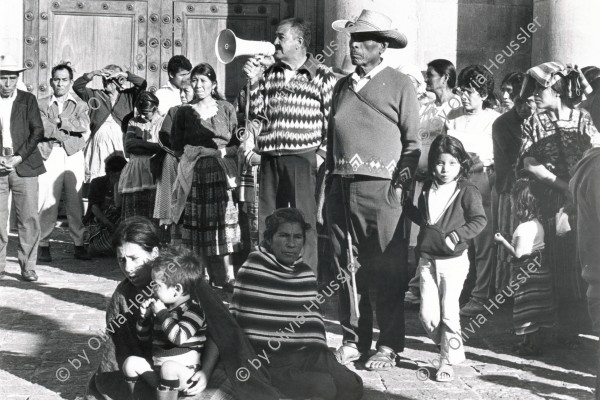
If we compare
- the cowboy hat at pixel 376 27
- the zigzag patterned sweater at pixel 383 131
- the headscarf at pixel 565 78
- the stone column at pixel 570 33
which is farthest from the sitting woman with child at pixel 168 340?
the stone column at pixel 570 33

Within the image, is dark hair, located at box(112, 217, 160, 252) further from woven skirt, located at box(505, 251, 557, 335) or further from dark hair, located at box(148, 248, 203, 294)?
woven skirt, located at box(505, 251, 557, 335)

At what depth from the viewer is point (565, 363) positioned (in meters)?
6.64

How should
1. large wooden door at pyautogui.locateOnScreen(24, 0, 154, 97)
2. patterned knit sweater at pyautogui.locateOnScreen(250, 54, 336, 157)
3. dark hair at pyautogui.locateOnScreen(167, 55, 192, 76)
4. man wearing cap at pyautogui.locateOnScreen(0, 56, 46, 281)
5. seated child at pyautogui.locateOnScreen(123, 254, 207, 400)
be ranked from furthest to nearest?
large wooden door at pyautogui.locateOnScreen(24, 0, 154, 97)
dark hair at pyautogui.locateOnScreen(167, 55, 192, 76)
man wearing cap at pyautogui.locateOnScreen(0, 56, 46, 281)
patterned knit sweater at pyautogui.locateOnScreen(250, 54, 336, 157)
seated child at pyautogui.locateOnScreen(123, 254, 207, 400)

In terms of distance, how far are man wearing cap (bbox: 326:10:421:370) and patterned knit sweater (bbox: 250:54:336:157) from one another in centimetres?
70

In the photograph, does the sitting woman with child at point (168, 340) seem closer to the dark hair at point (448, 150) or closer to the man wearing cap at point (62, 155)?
the dark hair at point (448, 150)

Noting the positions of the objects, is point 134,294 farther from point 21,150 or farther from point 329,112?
point 21,150

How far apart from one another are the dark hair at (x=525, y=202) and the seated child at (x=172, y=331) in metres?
2.58

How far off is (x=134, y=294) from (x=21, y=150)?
14.1 ft

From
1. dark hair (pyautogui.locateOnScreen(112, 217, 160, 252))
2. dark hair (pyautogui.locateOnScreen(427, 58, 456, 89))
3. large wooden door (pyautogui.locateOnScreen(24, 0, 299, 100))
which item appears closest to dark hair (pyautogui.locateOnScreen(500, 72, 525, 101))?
dark hair (pyautogui.locateOnScreen(427, 58, 456, 89))

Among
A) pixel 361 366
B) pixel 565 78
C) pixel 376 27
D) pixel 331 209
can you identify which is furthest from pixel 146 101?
pixel 565 78

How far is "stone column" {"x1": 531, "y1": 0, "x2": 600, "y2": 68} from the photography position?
967cm

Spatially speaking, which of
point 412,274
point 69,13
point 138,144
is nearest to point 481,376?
point 412,274

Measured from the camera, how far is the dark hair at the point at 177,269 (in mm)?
5379

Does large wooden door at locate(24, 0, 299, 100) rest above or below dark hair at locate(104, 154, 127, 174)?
above
